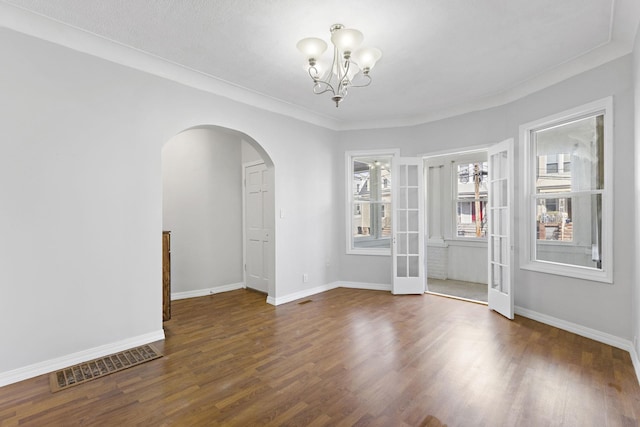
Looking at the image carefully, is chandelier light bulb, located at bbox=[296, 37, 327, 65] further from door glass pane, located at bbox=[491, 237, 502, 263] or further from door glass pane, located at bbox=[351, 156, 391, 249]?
door glass pane, located at bbox=[491, 237, 502, 263]

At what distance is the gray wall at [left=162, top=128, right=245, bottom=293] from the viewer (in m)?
4.87

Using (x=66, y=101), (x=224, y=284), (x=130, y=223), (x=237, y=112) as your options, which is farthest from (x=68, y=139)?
(x=224, y=284)

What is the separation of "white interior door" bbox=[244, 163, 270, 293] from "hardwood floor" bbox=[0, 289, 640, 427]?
1.53 metres

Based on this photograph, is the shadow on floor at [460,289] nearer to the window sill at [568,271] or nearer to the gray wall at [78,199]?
the window sill at [568,271]

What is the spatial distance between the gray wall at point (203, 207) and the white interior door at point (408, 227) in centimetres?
274

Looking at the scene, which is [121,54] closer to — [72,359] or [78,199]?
[78,199]

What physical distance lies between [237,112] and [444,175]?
433 cm

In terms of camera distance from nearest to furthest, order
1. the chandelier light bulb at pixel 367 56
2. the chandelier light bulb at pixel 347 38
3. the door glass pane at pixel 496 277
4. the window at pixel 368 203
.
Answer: the chandelier light bulb at pixel 347 38, the chandelier light bulb at pixel 367 56, the door glass pane at pixel 496 277, the window at pixel 368 203

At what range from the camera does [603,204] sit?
10.3ft

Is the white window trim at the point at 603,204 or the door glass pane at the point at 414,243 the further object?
the door glass pane at the point at 414,243

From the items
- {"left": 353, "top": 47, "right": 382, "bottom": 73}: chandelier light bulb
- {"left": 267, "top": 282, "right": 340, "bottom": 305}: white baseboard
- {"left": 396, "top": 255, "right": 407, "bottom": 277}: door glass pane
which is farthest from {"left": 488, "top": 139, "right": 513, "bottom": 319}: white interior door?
{"left": 267, "top": 282, "right": 340, "bottom": 305}: white baseboard

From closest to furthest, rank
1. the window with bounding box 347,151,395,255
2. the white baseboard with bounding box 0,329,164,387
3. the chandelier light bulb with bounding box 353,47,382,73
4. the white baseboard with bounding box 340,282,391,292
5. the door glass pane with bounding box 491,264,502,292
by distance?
the white baseboard with bounding box 0,329,164,387 → the chandelier light bulb with bounding box 353,47,382,73 → the door glass pane with bounding box 491,264,502,292 → the white baseboard with bounding box 340,282,391,292 → the window with bounding box 347,151,395,255

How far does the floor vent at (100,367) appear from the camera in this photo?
2.39 m

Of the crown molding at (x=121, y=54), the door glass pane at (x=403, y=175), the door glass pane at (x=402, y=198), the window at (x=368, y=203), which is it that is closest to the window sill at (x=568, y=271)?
the door glass pane at (x=402, y=198)
